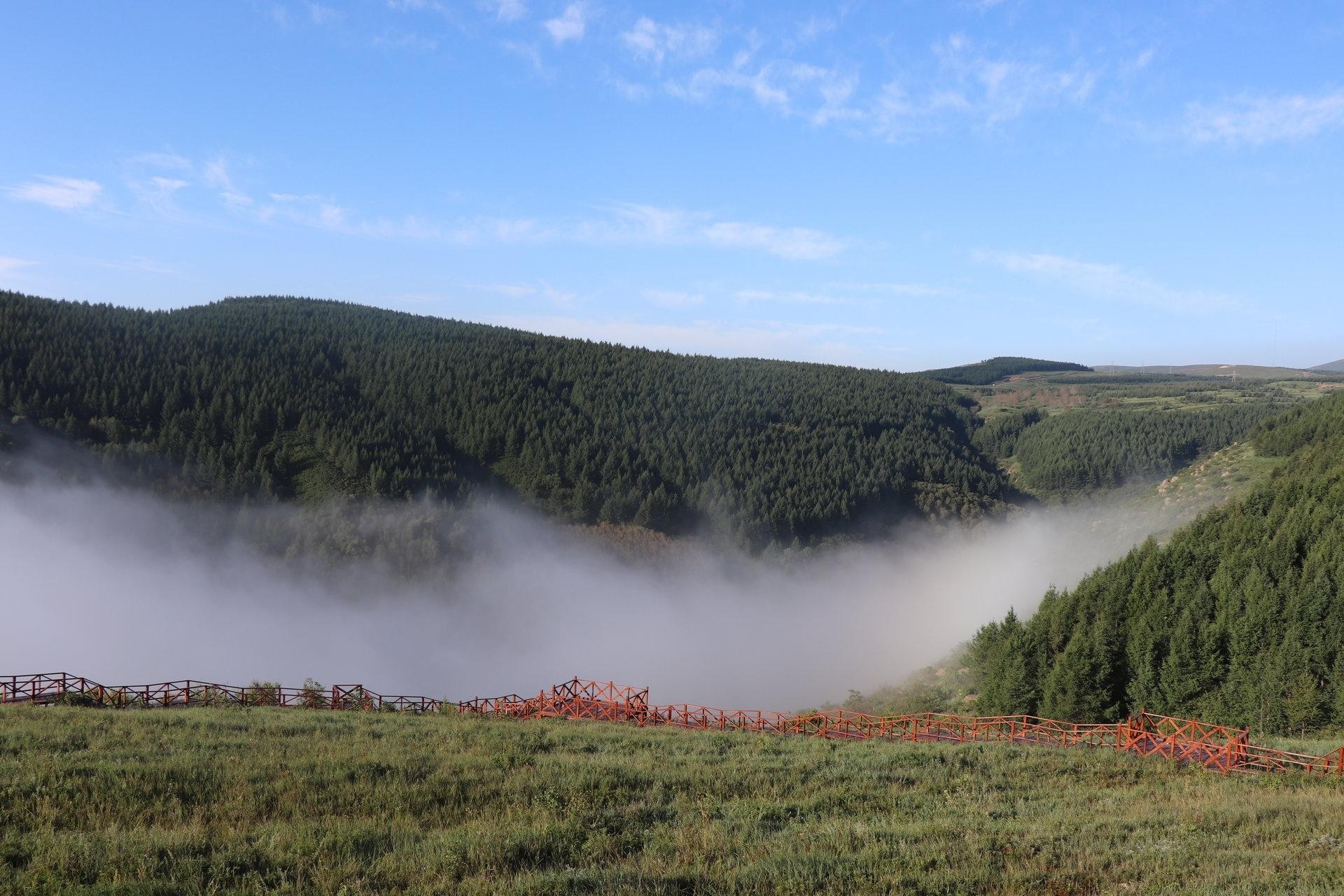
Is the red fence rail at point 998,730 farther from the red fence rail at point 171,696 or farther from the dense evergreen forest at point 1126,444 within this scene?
the dense evergreen forest at point 1126,444

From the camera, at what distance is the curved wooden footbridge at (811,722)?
75.0ft

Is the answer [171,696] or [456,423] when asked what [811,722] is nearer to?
[171,696]

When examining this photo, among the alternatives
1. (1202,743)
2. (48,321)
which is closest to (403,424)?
(48,321)

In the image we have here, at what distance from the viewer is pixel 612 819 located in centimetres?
1415

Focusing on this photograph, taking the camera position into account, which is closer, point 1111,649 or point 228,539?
point 1111,649

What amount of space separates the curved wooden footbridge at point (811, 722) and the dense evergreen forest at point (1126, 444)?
5285 inches

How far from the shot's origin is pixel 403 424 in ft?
471

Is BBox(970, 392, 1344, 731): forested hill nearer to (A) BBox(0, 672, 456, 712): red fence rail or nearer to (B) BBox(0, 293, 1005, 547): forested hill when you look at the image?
(A) BBox(0, 672, 456, 712): red fence rail

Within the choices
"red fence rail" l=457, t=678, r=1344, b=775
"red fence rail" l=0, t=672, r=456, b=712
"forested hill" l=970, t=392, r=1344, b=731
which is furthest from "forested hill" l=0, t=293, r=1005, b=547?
"red fence rail" l=457, t=678, r=1344, b=775

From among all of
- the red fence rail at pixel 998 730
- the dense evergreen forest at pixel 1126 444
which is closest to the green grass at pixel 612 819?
the red fence rail at pixel 998 730

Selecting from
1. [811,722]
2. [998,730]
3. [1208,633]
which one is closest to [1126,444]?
[1208,633]

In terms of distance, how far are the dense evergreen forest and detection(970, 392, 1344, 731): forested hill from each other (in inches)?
4310

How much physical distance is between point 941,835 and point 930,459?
163m

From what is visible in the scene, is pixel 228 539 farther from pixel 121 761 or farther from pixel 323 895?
pixel 323 895
